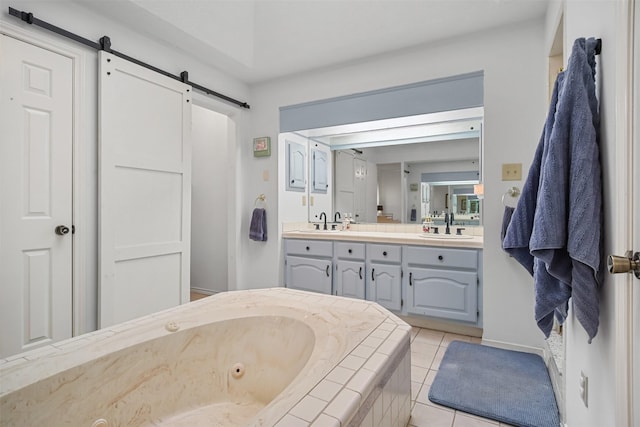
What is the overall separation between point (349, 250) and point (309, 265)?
19.1 inches

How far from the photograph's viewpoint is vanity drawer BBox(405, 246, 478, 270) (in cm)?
245

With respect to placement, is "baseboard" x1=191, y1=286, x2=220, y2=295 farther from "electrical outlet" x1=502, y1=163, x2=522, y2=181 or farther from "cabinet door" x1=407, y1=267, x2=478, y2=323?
"electrical outlet" x1=502, y1=163, x2=522, y2=181

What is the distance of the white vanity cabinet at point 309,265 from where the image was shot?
10.1 ft

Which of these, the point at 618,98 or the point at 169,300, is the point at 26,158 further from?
the point at 618,98

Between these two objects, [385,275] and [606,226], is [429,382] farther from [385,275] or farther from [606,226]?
[606,226]

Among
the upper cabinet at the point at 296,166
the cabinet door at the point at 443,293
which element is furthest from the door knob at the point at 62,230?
the cabinet door at the point at 443,293

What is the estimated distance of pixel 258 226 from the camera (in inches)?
131

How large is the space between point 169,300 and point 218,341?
1482mm

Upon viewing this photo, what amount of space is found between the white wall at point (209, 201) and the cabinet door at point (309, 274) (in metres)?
0.96

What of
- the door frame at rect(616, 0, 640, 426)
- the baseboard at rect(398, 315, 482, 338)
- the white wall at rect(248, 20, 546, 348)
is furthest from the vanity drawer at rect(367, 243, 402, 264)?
the door frame at rect(616, 0, 640, 426)

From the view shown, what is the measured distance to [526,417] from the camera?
5.03 ft

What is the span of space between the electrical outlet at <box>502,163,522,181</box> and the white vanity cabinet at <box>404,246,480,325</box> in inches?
24.2

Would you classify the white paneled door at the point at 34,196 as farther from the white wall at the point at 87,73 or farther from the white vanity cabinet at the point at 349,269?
the white vanity cabinet at the point at 349,269

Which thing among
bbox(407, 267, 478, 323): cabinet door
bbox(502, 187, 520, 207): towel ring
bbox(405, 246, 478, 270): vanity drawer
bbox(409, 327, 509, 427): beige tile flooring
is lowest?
bbox(409, 327, 509, 427): beige tile flooring
